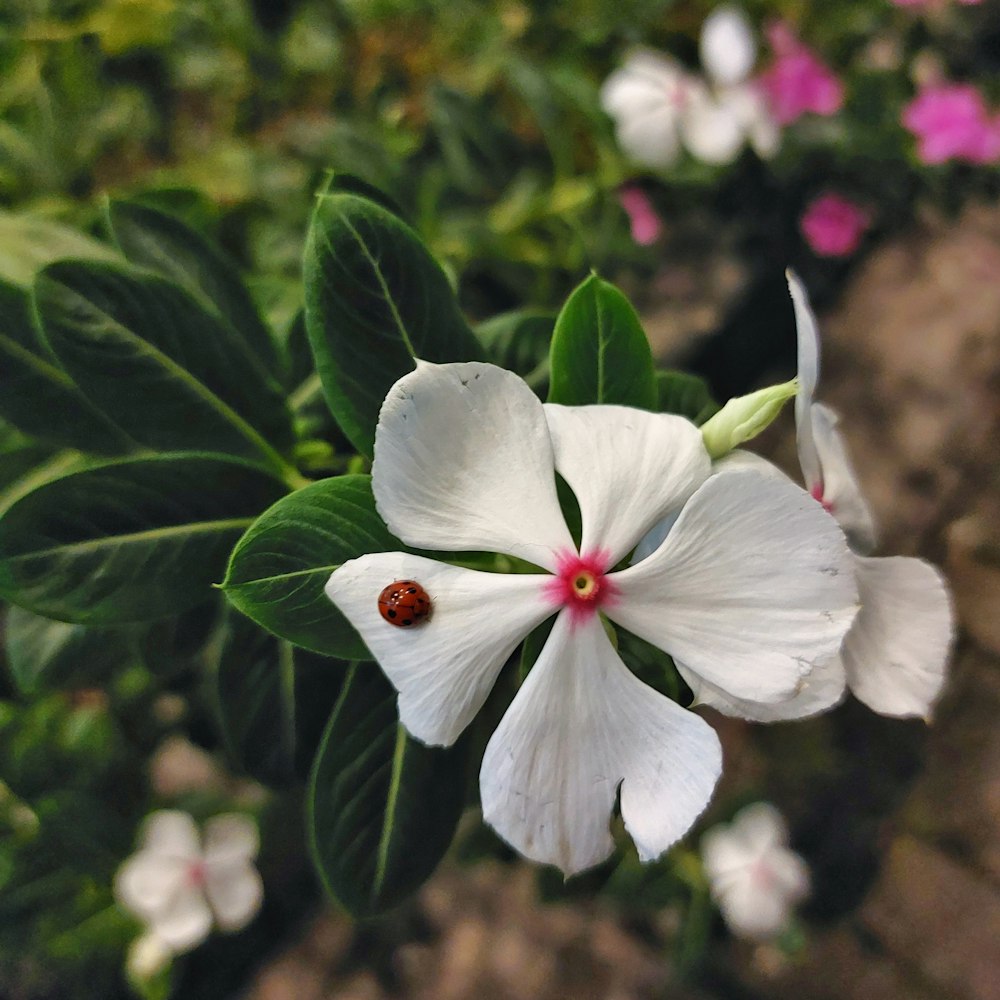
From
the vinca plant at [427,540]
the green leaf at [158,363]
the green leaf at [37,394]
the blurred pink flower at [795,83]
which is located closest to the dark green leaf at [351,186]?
the vinca plant at [427,540]

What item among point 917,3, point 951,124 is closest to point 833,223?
point 951,124

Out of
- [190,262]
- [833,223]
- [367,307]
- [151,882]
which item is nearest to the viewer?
[367,307]

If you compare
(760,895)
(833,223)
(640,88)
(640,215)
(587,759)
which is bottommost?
(760,895)

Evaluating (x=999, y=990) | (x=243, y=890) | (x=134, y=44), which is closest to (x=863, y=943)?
(x=999, y=990)

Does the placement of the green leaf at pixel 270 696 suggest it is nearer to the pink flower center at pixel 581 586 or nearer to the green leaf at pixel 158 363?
the green leaf at pixel 158 363

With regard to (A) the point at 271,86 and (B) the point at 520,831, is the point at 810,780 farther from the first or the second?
(A) the point at 271,86

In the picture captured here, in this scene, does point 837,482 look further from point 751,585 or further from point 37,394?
point 37,394
